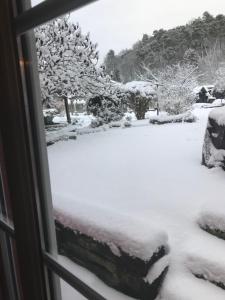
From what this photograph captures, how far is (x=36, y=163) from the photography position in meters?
1.10

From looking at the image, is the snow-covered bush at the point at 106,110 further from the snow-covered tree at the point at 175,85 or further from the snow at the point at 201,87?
the snow at the point at 201,87

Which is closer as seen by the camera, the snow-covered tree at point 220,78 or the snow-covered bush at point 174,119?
the snow-covered tree at point 220,78

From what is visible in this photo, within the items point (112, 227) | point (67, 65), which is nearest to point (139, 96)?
point (67, 65)

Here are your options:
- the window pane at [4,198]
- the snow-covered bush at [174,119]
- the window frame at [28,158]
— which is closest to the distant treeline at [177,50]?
the snow-covered bush at [174,119]

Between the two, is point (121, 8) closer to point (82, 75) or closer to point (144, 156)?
point (82, 75)

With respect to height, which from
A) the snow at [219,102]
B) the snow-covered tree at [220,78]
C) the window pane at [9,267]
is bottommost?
the window pane at [9,267]

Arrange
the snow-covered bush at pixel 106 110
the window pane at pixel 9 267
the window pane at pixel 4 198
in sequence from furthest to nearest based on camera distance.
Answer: the window pane at pixel 9 267 → the window pane at pixel 4 198 → the snow-covered bush at pixel 106 110

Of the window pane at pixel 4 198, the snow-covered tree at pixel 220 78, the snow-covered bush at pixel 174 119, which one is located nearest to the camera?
the snow-covered tree at pixel 220 78

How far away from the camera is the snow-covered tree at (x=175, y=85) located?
2.66 ft

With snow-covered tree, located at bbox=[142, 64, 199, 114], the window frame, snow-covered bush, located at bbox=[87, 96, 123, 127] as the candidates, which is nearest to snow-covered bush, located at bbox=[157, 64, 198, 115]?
snow-covered tree, located at bbox=[142, 64, 199, 114]

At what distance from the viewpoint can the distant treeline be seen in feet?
2.44

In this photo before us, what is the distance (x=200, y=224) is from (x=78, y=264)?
19.4 inches

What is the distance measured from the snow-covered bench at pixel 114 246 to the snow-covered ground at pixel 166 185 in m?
0.03

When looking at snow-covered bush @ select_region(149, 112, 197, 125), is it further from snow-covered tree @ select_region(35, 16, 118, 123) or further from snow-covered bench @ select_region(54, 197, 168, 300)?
snow-covered bench @ select_region(54, 197, 168, 300)
